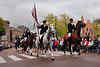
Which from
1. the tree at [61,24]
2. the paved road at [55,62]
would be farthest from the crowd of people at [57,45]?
the tree at [61,24]

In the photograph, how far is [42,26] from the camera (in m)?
10.6

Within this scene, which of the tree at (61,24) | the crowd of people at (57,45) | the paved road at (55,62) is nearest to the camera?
the paved road at (55,62)

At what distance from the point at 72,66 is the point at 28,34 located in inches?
393

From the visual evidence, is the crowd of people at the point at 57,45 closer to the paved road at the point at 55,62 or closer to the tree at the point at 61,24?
the paved road at the point at 55,62

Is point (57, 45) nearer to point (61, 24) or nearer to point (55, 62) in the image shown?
point (55, 62)

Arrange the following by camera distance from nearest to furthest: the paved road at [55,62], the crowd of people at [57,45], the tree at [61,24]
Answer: the paved road at [55,62] < the crowd of people at [57,45] < the tree at [61,24]

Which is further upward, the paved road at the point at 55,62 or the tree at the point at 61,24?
the tree at the point at 61,24

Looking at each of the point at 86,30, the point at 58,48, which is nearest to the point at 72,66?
the point at 58,48

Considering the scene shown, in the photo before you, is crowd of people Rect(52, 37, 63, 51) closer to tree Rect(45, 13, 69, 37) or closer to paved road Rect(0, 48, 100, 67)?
paved road Rect(0, 48, 100, 67)

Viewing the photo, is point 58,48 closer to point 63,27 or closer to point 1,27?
point 63,27

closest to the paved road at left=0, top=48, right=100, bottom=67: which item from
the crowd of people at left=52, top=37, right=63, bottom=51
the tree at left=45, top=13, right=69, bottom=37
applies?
the crowd of people at left=52, top=37, right=63, bottom=51

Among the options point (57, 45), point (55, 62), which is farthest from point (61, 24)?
point (55, 62)

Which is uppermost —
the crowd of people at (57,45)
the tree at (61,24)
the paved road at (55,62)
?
the tree at (61,24)

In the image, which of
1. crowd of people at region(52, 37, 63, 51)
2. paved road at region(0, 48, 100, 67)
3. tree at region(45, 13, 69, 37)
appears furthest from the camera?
tree at region(45, 13, 69, 37)
